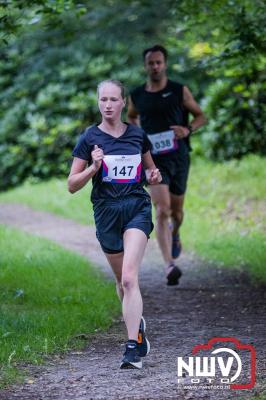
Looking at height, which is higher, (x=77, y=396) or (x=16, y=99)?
(x=77, y=396)

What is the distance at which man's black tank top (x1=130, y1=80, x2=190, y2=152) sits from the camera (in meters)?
9.05

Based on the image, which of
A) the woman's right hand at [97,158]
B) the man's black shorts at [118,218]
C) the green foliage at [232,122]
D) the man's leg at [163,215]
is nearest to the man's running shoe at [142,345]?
the man's black shorts at [118,218]

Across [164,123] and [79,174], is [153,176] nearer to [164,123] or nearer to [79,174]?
[79,174]

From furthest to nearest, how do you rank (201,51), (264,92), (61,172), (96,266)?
1. (61,172)
2. (264,92)
3. (201,51)
4. (96,266)

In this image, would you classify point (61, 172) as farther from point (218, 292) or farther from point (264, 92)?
point (218, 292)

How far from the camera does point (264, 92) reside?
15.6m

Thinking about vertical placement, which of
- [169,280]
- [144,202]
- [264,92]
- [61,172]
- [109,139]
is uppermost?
Answer: [109,139]

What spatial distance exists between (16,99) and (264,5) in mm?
13390

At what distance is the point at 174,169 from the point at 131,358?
150 inches

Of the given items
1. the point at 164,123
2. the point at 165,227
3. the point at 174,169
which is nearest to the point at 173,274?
the point at 165,227

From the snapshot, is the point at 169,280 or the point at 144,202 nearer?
the point at 144,202

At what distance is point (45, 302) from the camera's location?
7984mm

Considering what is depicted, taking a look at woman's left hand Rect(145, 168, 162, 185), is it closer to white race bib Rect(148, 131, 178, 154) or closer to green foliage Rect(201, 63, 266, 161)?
white race bib Rect(148, 131, 178, 154)

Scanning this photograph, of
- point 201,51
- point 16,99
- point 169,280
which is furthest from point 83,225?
point 16,99
